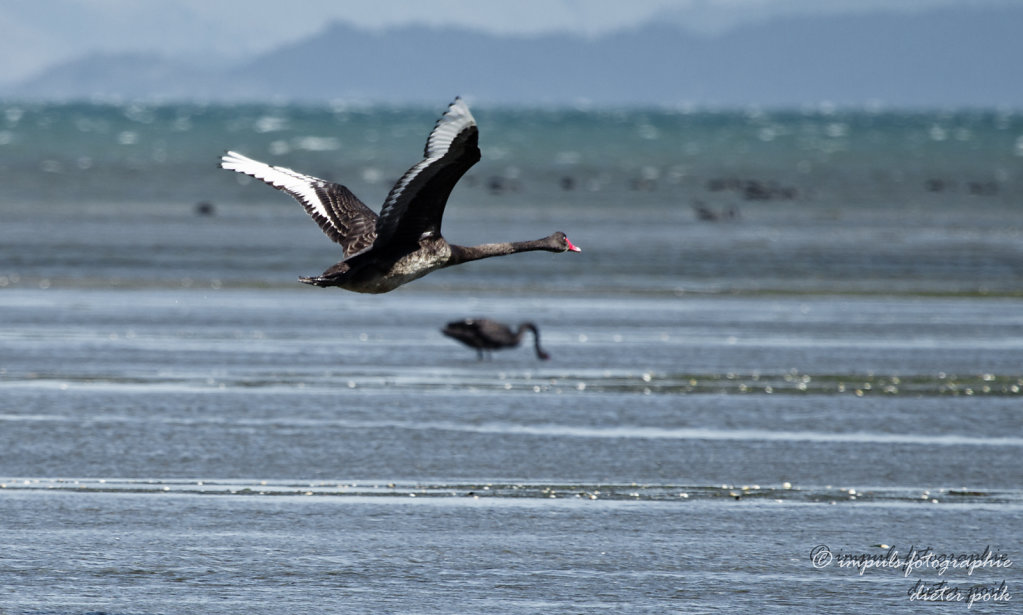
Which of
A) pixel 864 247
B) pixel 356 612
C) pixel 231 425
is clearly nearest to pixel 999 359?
pixel 231 425

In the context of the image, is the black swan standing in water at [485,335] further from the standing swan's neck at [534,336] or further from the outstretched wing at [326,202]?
the outstretched wing at [326,202]

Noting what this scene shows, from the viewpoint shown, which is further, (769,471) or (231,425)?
(231,425)

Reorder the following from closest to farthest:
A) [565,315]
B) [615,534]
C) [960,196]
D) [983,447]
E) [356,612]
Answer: [356,612]
[615,534]
[983,447]
[565,315]
[960,196]

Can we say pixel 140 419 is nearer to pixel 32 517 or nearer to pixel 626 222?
pixel 32 517

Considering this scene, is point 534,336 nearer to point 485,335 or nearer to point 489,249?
point 485,335

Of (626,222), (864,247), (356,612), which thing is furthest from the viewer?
(626,222)

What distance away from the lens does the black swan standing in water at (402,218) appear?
9.02m

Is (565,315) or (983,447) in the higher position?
(565,315)

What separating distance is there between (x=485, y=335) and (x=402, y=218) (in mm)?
6382

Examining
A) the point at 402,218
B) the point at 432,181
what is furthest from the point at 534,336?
the point at 432,181

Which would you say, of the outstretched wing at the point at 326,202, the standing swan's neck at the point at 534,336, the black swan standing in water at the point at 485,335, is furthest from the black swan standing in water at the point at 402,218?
the black swan standing in water at the point at 485,335

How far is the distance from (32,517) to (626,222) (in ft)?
92.2

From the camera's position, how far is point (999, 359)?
16375 mm

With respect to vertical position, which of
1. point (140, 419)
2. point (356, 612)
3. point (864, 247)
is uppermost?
point (864, 247)
